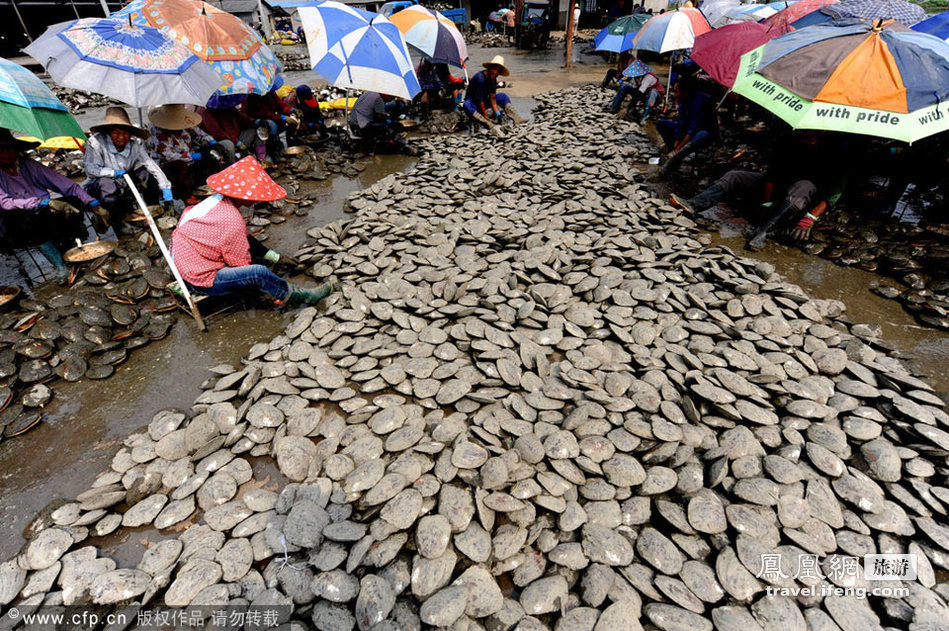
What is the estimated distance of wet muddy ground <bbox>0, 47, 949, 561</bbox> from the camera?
110 inches

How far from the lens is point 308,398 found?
131 inches

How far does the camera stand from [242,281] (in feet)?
13.3

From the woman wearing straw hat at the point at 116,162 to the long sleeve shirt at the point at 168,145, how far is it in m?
0.68

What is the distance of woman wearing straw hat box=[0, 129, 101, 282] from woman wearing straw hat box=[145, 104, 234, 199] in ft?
4.32

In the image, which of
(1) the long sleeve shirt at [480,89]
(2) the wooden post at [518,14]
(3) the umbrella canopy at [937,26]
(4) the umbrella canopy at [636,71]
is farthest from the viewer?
(2) the wooden post at [518,14]

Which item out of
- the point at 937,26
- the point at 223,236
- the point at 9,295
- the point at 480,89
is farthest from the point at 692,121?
the point at 9,295

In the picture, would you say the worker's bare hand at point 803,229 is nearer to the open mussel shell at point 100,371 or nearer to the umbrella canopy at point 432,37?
the umbrella canopy at point 432,37

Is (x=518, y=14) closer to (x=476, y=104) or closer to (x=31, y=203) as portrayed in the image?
(x=476, y=104)

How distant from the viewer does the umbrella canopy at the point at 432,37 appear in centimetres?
906

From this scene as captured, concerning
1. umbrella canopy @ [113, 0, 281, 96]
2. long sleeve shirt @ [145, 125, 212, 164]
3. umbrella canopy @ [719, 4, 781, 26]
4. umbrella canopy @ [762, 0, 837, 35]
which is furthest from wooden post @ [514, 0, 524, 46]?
long sleeve shirt @ [145, 125, 212, 164]

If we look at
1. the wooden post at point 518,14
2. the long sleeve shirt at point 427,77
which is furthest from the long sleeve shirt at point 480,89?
the wooden post at point 518,14

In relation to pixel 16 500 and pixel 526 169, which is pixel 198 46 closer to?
pixel 526 169

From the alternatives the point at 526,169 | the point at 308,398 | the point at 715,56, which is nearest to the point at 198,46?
the point at 526,169

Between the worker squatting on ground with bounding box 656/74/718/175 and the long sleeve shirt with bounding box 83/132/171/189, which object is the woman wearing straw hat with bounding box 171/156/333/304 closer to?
the long sleeve shirt with bounding box 83/132/171/189
